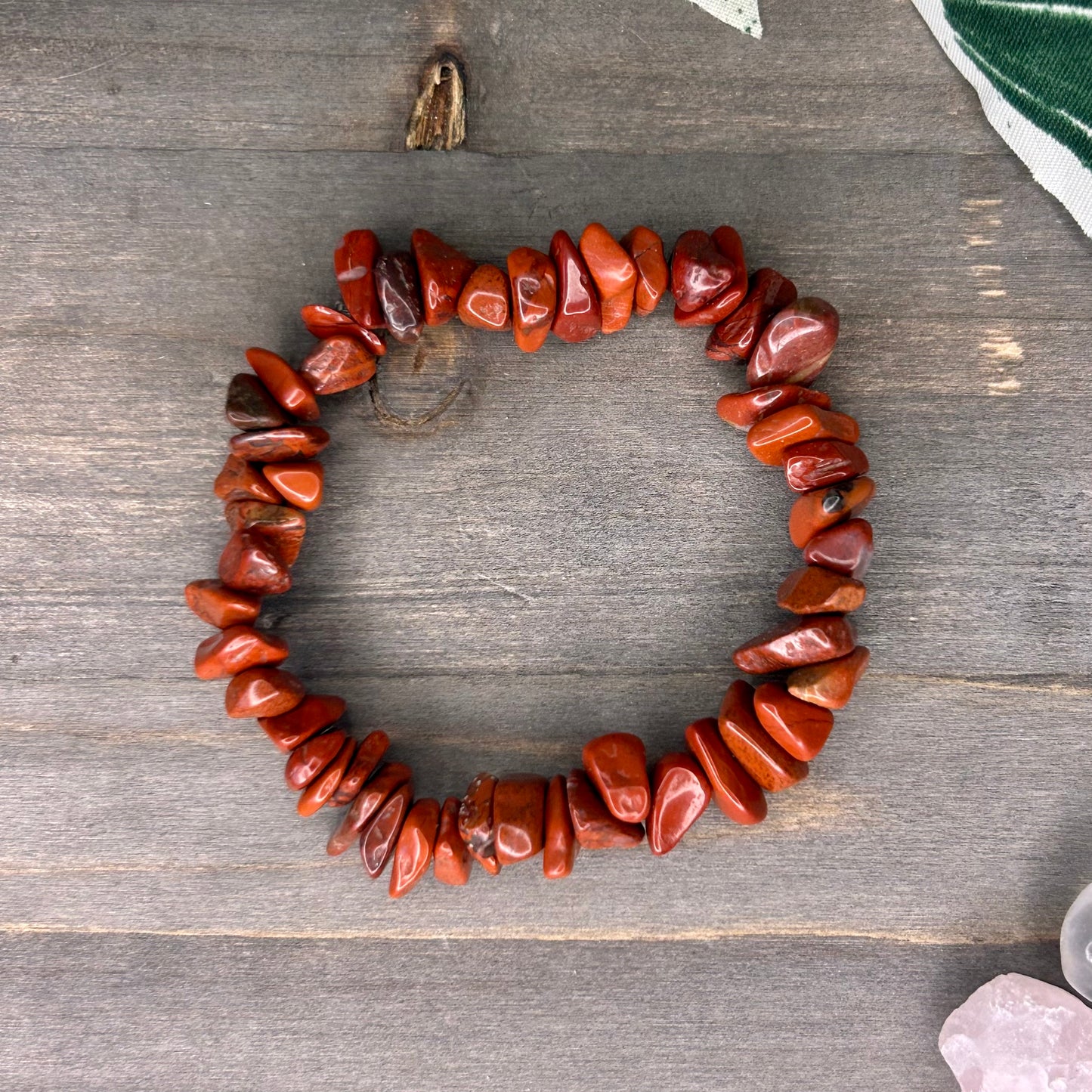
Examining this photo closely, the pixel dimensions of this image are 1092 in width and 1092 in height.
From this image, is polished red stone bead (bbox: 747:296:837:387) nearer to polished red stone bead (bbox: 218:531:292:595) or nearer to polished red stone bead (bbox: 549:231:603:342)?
polished red stone bead (bbox: 549:231:603:342)

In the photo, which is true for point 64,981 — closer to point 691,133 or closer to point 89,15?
point 89,15

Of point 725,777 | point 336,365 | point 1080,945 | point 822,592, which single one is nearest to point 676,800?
point 725,777

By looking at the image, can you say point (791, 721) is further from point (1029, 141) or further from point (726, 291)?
point (1029, 141)

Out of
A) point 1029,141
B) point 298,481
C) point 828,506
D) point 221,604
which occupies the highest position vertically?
point 1029,141

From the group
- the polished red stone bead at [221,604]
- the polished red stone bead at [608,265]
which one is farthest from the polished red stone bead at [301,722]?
the polished red stone bead at [608,265]

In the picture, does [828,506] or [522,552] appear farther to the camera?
[522,552]

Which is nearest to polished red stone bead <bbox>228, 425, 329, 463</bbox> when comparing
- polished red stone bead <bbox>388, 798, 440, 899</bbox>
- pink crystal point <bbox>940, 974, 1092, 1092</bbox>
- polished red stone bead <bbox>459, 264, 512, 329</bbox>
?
polished red stone bead <bbox>459, 264, 512, 329</bbox>

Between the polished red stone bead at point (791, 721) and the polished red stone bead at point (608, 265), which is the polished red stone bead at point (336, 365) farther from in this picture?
the polished red stone bead at point (791, 721)

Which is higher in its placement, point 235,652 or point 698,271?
point 698,271
